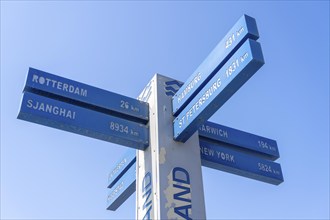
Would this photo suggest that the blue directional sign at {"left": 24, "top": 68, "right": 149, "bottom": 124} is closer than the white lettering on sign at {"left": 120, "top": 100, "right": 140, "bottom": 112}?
Yes

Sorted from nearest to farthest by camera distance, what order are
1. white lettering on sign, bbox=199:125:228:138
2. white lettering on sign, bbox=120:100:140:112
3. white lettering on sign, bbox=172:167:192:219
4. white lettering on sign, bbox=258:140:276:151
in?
white lettering on sign, bbox=172:167:192:219 → white lettering on sign, bbox=120:100:140:112 → white lettering on sign, bbox=199:125:228:138 → white lettering on sign, bbox=258:140:276:151

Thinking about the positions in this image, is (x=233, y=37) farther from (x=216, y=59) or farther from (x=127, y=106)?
(x=127, y=106)

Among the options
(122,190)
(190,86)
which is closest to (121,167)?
(122,190)

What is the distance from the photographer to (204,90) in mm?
3141

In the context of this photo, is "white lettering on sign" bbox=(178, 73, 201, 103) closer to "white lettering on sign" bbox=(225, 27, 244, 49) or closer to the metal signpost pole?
the metal signpost pole

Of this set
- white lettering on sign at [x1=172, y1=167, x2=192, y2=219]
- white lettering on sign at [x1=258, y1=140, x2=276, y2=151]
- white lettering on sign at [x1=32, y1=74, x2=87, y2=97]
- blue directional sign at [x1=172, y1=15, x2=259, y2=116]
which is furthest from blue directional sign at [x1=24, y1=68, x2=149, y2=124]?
white lettering on sign at [x1=258, y1=140, x2=276, y2=151]

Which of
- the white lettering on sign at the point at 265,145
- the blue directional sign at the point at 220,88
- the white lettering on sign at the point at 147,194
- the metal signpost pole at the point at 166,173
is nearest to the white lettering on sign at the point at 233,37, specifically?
the blue directional sign at the point at 220,88

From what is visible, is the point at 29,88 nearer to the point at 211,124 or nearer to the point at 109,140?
the point at 109,140

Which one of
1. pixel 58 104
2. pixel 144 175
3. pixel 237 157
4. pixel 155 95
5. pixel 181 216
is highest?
pixel 155 95

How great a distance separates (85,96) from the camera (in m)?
3.42

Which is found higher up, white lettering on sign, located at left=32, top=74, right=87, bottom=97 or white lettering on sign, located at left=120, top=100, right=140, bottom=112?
white lettering on sign, located at left=32, top=74, right=87, bottom=97

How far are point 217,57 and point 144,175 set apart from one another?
109 centimetres

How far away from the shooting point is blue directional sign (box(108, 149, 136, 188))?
386 centimetres

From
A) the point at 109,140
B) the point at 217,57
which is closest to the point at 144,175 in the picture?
the point at 109,140
